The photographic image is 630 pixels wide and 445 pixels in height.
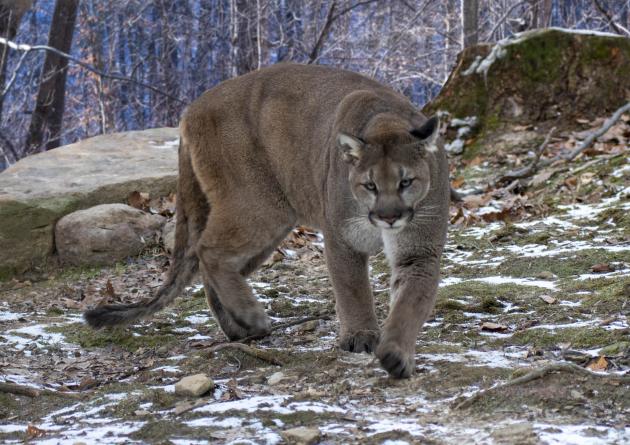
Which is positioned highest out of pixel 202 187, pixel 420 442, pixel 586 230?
pixel 202 187

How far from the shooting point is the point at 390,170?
4277mm

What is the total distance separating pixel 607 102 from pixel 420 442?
25.0 ft

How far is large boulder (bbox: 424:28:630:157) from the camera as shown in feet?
31.9

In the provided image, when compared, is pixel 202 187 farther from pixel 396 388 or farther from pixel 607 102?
pixel 607 102

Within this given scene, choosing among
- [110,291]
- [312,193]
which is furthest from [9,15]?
[312,193]

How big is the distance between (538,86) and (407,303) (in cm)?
645

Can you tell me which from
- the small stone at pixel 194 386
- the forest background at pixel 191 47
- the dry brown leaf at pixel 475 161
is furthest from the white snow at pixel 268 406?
the forest background at pixel 191 47

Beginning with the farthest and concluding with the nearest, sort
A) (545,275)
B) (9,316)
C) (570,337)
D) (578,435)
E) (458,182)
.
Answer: (458,182), (9,316), (545,275), (570,337), (578,435)

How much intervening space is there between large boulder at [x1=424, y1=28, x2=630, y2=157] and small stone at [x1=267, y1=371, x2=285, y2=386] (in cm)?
628

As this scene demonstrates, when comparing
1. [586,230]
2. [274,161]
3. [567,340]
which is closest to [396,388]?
[567,340]

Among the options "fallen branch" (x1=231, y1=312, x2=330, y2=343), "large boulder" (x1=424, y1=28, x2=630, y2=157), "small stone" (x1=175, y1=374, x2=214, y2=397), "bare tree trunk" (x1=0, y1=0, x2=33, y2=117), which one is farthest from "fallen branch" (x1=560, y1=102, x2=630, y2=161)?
"bare tree trunk" (x1=0, y1=0, x2=33, y2=117)

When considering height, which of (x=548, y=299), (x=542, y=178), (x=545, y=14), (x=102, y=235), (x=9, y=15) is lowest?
(x=548, y=299)

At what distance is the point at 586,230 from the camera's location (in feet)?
21.7

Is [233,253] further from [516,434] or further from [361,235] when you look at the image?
[516,434]
